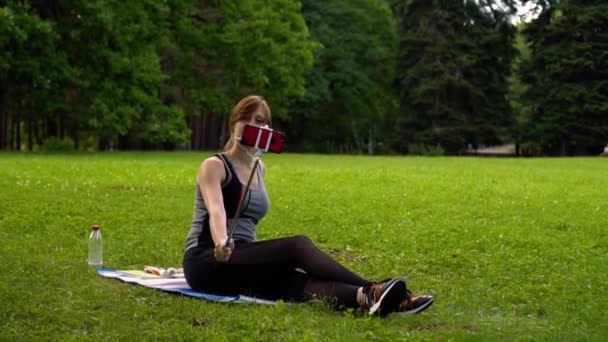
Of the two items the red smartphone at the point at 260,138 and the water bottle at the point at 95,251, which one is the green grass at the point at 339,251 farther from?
the red smartphone at the point at 260,138

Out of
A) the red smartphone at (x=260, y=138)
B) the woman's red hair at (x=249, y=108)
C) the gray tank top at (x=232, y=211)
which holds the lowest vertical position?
the gray tank top at (x=232, y=211)

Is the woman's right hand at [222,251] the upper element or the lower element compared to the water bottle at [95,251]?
upper

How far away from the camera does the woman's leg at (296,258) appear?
680 cm

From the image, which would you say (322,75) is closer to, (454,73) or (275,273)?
(454,73)

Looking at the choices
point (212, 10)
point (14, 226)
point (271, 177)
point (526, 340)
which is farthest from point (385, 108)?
point (526, 340)

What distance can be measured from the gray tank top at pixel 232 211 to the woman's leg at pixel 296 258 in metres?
0.24

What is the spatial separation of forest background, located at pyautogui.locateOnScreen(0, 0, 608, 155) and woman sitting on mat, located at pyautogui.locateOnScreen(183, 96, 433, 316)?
23.8 m

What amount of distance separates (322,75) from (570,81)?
47.9 ft

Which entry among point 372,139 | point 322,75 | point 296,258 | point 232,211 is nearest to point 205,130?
point 322,75

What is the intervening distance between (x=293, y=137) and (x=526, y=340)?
5640cm

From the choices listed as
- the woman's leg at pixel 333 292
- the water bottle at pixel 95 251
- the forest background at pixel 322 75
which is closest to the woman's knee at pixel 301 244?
the woman's leg at pixel 333 292

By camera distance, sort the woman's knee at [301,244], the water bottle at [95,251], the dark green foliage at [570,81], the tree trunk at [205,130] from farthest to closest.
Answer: the tree trunk at [205,130] → the dark green foliage at [570,81] → the water bottle at [95,251] → the woman's knee at [301,244]

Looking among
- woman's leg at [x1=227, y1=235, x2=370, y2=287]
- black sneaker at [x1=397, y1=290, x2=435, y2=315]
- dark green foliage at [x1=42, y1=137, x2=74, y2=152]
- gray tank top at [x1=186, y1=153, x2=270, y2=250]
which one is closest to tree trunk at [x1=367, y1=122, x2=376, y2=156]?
dark green foliage at [x1=42, y1=137, x2=74, y2=152]

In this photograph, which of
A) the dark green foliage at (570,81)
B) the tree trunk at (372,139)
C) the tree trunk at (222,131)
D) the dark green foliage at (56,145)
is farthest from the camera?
the tree trunk at (372,139)
